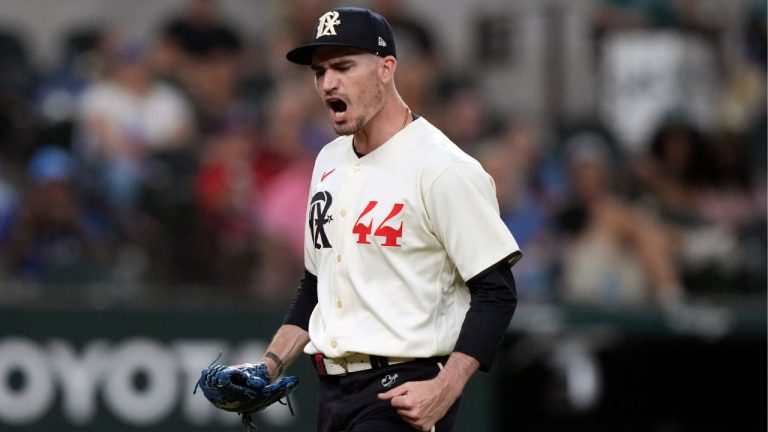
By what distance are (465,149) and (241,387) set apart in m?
6.28

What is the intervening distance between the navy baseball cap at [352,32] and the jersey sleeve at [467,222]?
0.46 m

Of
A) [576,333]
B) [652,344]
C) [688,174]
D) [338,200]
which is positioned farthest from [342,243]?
[688,174]

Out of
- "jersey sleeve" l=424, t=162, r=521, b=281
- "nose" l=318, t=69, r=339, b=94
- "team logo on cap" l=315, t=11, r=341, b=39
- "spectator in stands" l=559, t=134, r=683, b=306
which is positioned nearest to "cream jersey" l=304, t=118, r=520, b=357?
"jersey sleeve" l=424, t=162, r=521, b=281

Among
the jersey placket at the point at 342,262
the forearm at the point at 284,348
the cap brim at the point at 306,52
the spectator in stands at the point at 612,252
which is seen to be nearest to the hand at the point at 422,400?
the jersey placket at the point at 342,262

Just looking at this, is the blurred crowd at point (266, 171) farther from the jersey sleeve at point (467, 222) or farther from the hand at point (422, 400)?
the hand at point (422, 400)

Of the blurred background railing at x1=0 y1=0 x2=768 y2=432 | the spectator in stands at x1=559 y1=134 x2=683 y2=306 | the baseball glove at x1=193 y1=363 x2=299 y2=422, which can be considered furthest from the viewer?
the spectator in stands at x1=559 y1=134 x2=683 y2=306

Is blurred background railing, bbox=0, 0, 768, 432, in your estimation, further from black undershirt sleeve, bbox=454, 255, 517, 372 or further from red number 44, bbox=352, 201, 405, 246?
black undershirt sleeve, bbox=454, 255, 517, 372

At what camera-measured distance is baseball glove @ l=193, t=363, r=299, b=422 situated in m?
4.49

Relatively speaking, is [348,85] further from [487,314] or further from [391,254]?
[487,314]

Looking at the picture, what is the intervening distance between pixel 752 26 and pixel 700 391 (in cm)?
346

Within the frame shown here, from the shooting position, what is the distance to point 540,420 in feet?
35.2

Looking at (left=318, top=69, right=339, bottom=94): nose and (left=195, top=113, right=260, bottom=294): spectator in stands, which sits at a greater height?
(left=318, top=69, right=339, bottom=94): nose

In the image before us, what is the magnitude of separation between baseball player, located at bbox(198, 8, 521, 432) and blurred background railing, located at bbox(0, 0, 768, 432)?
427cm

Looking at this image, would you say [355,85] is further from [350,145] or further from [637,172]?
[637,172]
